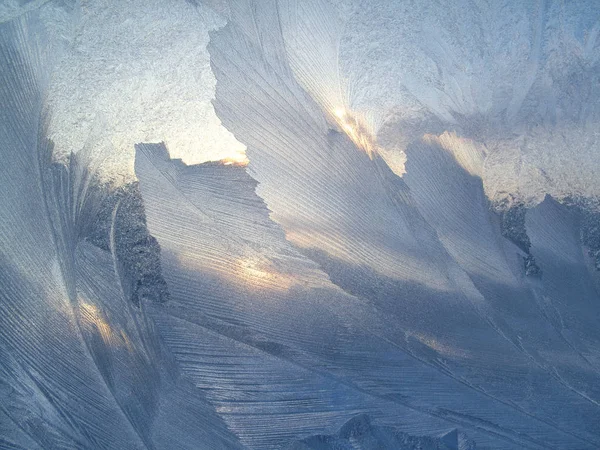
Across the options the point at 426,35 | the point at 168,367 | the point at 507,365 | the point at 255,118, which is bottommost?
the point at 168,367

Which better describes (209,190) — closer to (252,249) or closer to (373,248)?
(252,249)

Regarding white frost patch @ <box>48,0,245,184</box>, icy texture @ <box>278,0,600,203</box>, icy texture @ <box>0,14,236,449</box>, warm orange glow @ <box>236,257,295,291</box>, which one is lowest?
icy texture @ <box>0,14,236,449</box>

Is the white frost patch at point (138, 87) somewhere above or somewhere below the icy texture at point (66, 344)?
above

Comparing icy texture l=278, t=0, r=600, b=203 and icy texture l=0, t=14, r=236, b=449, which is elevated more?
icy texture l=278, t=0, r=600, b=203

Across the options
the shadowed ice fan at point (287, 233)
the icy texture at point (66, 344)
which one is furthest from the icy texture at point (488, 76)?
the icy texture at point (66, 344)

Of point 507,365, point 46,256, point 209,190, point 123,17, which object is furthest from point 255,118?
point 507,365

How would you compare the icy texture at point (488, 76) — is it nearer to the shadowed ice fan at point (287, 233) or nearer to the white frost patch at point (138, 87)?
the shadowed ice fan at point (287, 233)

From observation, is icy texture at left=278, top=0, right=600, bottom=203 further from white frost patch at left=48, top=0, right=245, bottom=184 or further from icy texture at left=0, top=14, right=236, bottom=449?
icy texture at left=0, top=14, right=236, bottom=449

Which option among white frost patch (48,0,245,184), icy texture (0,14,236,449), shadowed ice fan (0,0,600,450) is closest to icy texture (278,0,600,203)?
shadowed ice fan (0,0,600,450)
